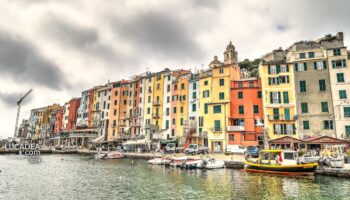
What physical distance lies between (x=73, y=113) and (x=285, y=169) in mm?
83734

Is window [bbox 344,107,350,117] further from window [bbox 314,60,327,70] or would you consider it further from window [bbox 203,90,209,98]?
window [bbox 203,90,209,98]

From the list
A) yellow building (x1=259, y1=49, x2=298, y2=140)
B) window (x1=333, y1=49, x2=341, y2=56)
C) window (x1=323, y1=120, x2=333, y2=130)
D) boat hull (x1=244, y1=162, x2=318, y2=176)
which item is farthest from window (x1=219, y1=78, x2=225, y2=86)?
boat hull (x1=244, y1=162, x2=318, y2=176)

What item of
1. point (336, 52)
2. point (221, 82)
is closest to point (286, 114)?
point (336, 52)

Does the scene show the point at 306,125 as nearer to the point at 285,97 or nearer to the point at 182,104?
the point at 285,97

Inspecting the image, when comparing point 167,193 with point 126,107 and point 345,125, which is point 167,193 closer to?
point 345,125

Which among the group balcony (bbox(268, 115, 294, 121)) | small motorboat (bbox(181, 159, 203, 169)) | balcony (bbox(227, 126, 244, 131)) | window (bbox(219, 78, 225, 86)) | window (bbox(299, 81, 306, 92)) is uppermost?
window (bbox(219, 78, 225, 86))

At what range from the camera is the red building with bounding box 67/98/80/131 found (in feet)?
Result: 313

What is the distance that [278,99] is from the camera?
48719mm

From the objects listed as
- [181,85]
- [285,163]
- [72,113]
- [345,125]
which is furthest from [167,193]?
[72,113]

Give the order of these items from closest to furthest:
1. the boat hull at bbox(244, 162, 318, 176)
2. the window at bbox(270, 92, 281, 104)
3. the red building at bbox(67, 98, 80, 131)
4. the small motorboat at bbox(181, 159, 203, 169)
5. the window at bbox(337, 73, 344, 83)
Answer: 1. the boat hull at bbox(244, 162, 318, 176)
2. the small motorboat at bbox(181, 159, 203, 169)
3. the window at bbox(337, 73, 344, 83)
4. the window at bbox(270, 92, 281, 104)
5. the red building at bbox(67, 98, 80, 131)

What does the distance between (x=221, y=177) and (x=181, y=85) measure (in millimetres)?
37091

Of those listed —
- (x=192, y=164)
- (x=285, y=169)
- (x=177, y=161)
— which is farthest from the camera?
(x=177, y=161)

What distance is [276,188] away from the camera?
2322 cm

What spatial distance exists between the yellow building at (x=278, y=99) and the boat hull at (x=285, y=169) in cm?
1594
